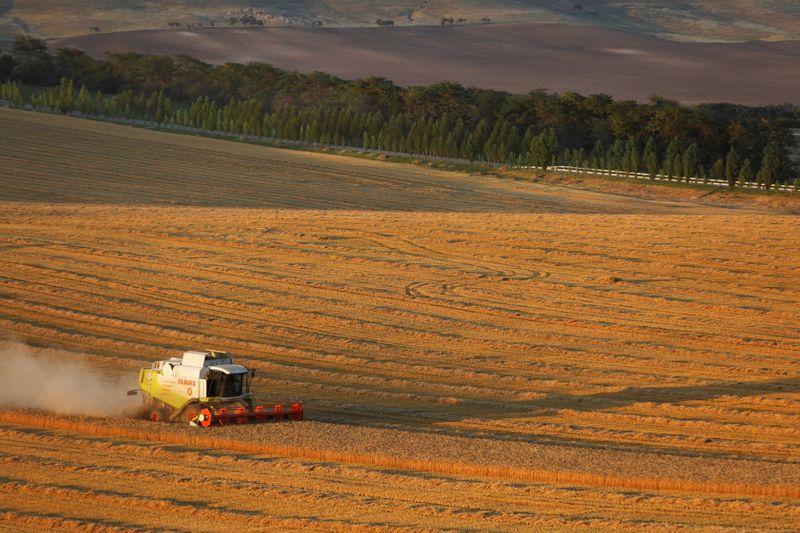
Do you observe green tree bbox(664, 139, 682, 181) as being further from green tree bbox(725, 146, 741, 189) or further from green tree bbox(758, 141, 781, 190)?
green tree bbox(758, 141, 781, 190)

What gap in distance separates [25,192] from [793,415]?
45088 mm

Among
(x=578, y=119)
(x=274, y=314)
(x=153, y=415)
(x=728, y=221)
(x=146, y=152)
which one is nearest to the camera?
(x=153, y=415)

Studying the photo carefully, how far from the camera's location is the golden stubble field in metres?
20.5

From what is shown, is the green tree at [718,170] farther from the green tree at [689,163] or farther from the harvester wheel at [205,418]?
the harvester wheel at [205,418]

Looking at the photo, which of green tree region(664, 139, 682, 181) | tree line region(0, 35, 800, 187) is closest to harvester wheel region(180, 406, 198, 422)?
tree line region(0, 35, 800, 187)

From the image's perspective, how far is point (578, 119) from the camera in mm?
112938

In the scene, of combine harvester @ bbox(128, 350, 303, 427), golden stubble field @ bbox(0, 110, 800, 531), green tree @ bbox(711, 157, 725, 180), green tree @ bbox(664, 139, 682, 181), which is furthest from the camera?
green tree @ bbox(664, 139, 682, 181)

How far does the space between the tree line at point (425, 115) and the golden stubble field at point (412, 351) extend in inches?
973

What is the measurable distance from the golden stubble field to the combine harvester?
0.48 metres

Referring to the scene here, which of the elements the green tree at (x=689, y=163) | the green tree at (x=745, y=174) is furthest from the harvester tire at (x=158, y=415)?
the green tree at (x=689, y=163)

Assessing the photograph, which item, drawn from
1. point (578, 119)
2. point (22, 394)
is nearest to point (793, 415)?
point (22, 394)

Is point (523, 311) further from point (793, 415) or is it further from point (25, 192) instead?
point (25, 192)

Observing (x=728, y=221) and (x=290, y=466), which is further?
(x=728, y=221)

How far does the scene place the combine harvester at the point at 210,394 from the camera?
2517 cm
